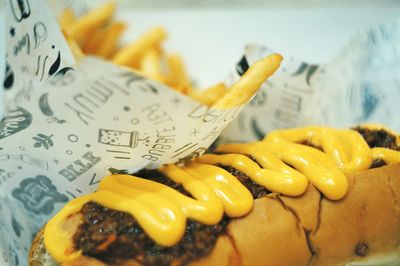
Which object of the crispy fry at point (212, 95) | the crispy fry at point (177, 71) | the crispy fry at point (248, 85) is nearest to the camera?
the crispy fry at point (248, 85)

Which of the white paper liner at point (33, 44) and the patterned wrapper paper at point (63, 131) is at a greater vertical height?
the white paper liner at point (33, 44)

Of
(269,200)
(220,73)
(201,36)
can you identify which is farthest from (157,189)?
(201,36)

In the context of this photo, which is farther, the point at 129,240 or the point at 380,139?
the point at 380,139

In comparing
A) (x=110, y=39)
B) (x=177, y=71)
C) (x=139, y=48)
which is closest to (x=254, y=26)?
(x=177, y=71)

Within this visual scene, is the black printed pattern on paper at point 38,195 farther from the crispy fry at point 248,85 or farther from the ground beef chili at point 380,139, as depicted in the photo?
the ground beef chili at point 380,139

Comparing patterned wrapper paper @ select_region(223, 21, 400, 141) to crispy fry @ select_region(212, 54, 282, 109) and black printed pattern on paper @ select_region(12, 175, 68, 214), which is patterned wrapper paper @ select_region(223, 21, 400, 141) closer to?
crispy fry @ select_region(212, 54, 282, 109)

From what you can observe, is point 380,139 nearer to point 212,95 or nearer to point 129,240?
point 212,95

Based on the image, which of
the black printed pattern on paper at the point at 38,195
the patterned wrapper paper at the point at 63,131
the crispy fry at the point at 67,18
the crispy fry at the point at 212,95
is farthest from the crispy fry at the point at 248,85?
the crispy fry at the point at 67,18
